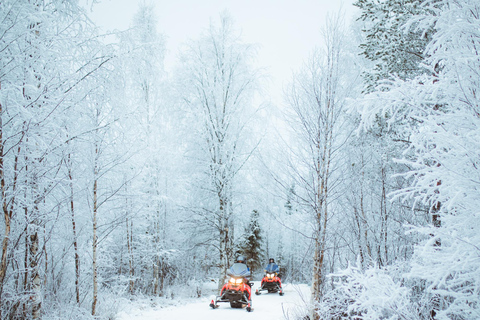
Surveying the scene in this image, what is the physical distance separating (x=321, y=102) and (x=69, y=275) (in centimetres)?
660

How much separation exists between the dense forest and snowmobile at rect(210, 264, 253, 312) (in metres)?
2.09

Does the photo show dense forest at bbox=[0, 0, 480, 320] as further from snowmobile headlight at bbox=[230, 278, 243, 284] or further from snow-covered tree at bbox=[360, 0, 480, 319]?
snowmobile headlight at bbox=[230, 278, 243, 284]

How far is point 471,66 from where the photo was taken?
2.06 metres

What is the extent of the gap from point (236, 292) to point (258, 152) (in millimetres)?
4315

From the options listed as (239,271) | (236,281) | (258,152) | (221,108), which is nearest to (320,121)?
(258,152)

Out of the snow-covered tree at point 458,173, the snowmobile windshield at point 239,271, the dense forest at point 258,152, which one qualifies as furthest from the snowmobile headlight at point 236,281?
the snow-covered tree at point 458,173

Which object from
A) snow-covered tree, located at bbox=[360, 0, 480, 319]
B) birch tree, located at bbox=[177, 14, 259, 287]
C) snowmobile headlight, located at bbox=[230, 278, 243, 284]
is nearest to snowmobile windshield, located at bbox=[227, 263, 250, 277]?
snowmobile headlight, located at bbox=[230, 278, 243, 284]

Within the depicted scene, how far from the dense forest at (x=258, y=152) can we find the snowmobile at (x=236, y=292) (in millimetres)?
2090

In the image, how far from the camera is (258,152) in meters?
4.73

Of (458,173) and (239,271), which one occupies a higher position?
(458,173)

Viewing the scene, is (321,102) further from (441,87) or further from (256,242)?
(256,242)

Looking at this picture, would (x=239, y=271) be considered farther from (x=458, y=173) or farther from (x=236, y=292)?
(x=458, y=173)

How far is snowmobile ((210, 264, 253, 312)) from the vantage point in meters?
6.77

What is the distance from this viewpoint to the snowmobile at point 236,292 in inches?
267
